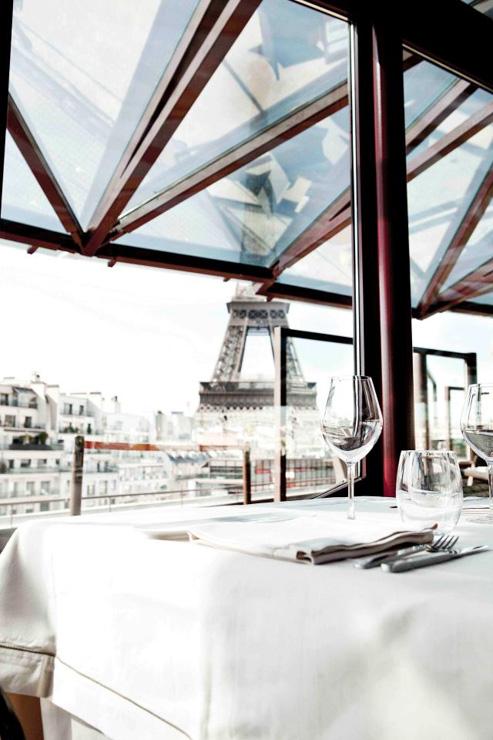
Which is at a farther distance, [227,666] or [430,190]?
[430,190]

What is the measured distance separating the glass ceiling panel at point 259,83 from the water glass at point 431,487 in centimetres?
157

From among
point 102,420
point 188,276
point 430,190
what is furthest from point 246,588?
point 430,190

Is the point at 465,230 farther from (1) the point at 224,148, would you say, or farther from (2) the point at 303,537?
(2) the point at 303,537

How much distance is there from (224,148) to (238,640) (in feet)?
6.71

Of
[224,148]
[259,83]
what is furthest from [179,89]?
[259,83]

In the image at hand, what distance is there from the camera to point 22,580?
0.88m

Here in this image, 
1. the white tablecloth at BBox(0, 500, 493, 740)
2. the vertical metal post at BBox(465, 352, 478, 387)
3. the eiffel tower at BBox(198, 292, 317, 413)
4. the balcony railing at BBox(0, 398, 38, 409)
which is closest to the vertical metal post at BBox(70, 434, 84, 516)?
the balcony railing at BBox(0, 398, 38, 409)

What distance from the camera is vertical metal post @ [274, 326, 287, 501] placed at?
2379 mm

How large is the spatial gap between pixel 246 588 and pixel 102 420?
121cm

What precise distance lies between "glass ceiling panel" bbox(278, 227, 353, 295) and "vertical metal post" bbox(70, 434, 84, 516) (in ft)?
3.71

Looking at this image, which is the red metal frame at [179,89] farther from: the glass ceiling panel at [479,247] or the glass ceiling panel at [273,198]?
the glass ceiling panel at [479,247]

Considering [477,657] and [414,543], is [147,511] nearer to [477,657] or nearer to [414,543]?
[414,543]

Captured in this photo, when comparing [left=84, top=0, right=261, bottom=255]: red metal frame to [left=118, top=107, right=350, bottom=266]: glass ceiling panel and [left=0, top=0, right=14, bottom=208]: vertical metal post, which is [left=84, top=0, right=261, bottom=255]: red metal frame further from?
[left=0, top=0, right=14, bottom=208]: vertical metal post


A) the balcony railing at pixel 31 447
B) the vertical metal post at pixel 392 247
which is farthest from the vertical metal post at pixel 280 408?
the balcony railing at pixel 31 447
